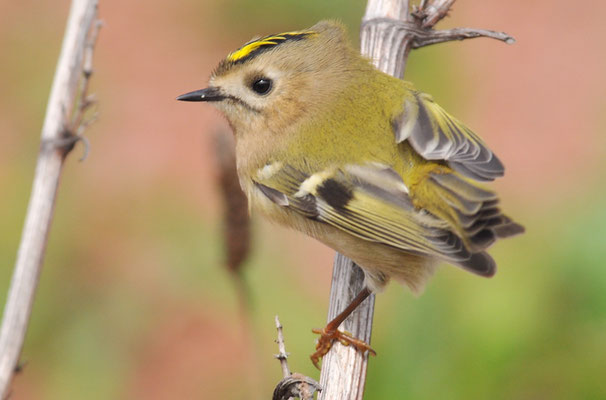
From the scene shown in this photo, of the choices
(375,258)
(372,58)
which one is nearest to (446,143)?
(375,258)

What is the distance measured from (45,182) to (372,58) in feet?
4.01

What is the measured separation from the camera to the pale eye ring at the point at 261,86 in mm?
2449

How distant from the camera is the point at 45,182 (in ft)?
6.46

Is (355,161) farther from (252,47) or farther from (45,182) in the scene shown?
(45,182)

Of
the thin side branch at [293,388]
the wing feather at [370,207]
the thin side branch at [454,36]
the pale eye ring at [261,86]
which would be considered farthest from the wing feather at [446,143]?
the thin side branch at [293,388]

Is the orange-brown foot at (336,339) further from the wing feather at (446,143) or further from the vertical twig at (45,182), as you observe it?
the vertical twig at (45,182)

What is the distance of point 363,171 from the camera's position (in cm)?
231

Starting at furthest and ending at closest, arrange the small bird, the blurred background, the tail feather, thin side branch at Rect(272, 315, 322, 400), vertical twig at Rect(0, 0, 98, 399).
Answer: the blurred background < the small bird < the tail feather < thin side branch at Rect(272, 315, 322, 400) < vertical twig at Rect(0, 0, 98, 399)

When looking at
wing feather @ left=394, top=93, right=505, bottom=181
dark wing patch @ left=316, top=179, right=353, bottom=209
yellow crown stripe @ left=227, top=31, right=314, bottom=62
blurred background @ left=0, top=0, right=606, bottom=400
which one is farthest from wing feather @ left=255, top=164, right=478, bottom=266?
yellow crown stripe @ left=227, top=31, right=314, bottom=62

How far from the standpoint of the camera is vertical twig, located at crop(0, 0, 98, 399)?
5.94 feet

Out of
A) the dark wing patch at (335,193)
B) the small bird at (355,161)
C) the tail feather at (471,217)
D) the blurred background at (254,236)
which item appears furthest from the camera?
the blurred background at (254,236)

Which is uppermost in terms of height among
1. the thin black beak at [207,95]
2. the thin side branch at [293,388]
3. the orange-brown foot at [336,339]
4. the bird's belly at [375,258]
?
the thin black beak at [207,95]

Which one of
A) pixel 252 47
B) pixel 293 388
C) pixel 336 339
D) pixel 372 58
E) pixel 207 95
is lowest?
pixel 293 388

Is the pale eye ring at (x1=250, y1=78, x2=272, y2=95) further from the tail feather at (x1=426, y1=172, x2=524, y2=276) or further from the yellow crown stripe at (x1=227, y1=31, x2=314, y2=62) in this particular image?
the tail feather at (x1=426, y1=172, x2=524, y2=276)
